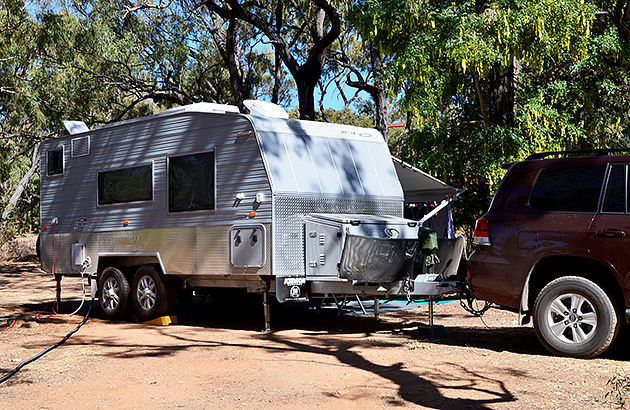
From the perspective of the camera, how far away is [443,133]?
1415cm

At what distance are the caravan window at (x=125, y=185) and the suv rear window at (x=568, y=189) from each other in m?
5.54

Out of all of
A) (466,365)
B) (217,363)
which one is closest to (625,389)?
(466,365)

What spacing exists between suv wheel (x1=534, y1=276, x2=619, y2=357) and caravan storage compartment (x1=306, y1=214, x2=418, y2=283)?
6.83 ft

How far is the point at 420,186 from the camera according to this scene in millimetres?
12109

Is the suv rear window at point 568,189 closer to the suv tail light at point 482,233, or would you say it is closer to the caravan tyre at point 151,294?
the suv tail light at point 482,233

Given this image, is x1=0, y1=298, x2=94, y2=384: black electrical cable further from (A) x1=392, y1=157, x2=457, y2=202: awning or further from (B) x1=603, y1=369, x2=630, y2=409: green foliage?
(A) x1=392, y1=157, x2=457, y2=202: awning

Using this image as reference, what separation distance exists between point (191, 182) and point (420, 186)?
3868 millimetres

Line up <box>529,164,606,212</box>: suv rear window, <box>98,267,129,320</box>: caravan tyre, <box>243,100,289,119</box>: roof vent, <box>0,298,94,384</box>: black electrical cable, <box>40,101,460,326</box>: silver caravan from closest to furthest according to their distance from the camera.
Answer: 1. <box>0,298,94,384</box>: black electrical cable
2. <box>529,164,606,212</box>: suv rear window
3. <box>40,101,460,326</box>: silver caravan
4. <box>243,100,289,119</box>: roof vent
5. <box>98,267,129,320</box>: caravan tyre

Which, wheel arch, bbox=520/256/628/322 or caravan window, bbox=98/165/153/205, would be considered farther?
caravan window, bbox=98/165/153/205

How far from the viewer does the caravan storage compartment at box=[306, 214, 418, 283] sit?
891 cm

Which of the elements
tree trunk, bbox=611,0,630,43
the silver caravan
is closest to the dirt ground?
the silver caravan

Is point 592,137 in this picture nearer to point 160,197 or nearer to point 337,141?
point 337,141

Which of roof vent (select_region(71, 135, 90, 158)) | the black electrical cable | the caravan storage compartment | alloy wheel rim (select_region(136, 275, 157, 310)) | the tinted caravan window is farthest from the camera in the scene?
the tinted caravan window

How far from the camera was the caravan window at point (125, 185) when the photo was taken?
10805 millimetres
